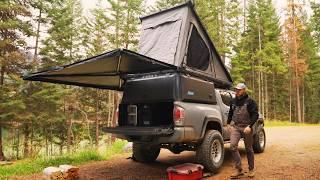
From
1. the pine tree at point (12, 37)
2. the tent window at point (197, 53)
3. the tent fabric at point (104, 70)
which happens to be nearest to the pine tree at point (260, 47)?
the pine tree at point (12, 37)

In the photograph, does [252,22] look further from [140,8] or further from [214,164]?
[214,164]

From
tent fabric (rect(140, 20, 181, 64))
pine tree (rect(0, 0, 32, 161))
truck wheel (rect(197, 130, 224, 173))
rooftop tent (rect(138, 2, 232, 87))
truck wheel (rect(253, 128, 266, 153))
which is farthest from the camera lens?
pine tree (rect(0, 0, 32, 161))

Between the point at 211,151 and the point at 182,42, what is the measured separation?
9.37 ft

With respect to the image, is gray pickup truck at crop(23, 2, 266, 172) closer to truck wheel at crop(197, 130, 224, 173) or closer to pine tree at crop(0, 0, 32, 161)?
truck wheel at crop(197, 130, 224, 173)

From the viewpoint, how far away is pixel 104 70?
26.4 ft

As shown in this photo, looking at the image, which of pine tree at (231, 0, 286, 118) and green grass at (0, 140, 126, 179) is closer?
green grass at (0, 140, 126, 179)

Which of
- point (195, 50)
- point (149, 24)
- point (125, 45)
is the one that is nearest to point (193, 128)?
A: point (195, 50)

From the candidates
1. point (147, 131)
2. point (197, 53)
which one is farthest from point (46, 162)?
point (197, 53)

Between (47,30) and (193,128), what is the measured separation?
2323 cm

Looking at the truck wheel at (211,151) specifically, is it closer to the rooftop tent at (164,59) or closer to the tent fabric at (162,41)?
the rooftop tent at (164,59)

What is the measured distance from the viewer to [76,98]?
32.0 m

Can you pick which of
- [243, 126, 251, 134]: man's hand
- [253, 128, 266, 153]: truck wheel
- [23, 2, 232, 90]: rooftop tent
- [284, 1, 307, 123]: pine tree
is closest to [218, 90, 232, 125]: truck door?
[23, 2, 232, 90]: rooftop tent

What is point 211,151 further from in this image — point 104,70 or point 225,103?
point 104,70

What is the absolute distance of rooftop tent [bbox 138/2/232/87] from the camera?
8141 millimetres
